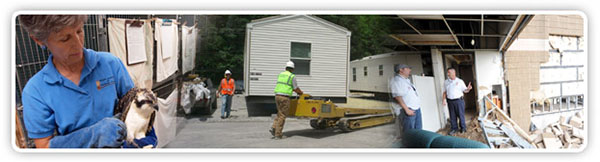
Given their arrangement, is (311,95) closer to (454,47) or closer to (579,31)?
(454,47)

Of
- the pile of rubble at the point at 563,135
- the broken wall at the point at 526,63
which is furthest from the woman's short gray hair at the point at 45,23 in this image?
the pile of rubble at the point at 563,135

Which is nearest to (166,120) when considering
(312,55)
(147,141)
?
(147,141)

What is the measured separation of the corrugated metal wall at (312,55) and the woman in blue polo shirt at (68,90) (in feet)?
3.10

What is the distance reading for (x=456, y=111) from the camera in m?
3.54

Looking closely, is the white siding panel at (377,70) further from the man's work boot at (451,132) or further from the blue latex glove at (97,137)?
the blue latex glove at (97,137)

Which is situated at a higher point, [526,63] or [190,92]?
[526,63]

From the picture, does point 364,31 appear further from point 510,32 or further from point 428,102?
point 510,32

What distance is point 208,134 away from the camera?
317 cm

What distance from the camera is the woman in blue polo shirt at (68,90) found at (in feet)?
9.11

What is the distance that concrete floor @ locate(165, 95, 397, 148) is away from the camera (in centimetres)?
313

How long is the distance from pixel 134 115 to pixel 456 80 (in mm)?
2410

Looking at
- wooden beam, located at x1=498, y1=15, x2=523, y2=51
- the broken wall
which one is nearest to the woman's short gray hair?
wooden beam, located at x1=498, y1=15, x2=523, y2=51

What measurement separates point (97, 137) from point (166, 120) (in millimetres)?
454

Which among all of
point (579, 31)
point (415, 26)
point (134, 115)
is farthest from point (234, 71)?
point (579, 31)
